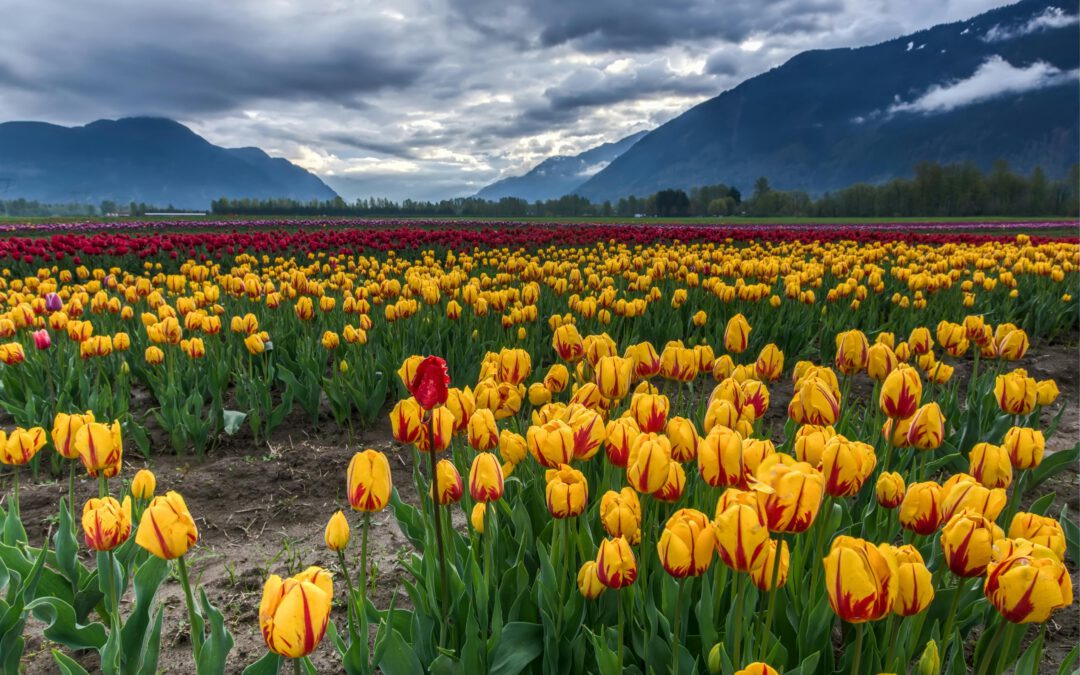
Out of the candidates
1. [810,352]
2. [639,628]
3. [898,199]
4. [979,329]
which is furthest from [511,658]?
[898,199]

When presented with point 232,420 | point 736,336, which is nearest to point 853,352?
point 736,336

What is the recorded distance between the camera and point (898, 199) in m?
86.2

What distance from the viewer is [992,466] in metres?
1.95

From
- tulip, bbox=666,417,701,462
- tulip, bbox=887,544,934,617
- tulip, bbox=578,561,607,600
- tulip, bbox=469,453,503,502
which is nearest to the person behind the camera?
tulip, bbox=887,544,934,617

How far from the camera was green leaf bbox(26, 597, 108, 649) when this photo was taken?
2234 mm

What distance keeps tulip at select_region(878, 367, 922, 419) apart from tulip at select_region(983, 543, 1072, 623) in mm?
838

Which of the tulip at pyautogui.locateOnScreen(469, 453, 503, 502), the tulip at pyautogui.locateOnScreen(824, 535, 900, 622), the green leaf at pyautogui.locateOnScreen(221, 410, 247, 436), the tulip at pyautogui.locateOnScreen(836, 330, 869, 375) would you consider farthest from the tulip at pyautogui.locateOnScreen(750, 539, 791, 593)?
the green leaf at pyautogui.locateOnScreen(221, 410, 247, 436)

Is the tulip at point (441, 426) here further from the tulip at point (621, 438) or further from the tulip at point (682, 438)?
the tulip at point (682, 438)

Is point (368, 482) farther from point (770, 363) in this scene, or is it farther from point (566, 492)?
point (770, 363)

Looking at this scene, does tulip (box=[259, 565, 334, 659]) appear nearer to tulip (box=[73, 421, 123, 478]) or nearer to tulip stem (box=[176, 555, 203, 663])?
tulip stem (box=[176, 555, 203, 663])

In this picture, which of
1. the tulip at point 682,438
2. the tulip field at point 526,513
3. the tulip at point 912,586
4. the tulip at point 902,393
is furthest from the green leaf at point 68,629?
the tulip at point 902,393

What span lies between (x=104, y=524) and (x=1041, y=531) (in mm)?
2535

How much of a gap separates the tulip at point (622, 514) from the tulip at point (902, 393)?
101cm

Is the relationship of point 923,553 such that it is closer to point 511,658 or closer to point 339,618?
point 511,658
